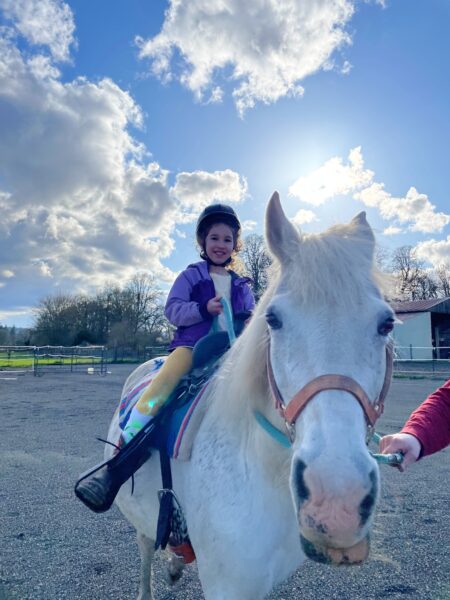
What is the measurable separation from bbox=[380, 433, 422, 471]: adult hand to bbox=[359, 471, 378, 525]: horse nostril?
0.81 m

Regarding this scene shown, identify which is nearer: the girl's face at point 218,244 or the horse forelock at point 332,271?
the horse forelock at point 332,271

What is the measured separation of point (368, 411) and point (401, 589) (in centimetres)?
293

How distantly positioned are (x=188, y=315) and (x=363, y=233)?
Result: 50.7 inches

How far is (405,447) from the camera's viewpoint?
1.98m

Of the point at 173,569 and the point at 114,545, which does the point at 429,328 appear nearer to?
the point at 114,545

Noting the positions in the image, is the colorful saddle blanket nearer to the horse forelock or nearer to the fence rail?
the horse forelock

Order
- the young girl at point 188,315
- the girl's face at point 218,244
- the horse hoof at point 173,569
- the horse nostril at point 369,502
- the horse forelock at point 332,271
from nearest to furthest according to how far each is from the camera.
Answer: the horse nostril at point 369,502, the horse forelock at point 332,271, the young girl at point 188,315, the horse hoof at point 173,569, the girl's face at point 218,244

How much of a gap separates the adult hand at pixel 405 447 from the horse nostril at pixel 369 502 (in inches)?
31.8

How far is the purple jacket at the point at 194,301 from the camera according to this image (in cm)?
275

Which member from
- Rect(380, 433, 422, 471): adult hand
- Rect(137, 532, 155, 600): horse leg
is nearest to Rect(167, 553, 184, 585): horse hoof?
Rect(137, 532, 155, 600): horse leg

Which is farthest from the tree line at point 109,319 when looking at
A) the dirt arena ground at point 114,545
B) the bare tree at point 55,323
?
the dirt arena ground at point 114,545

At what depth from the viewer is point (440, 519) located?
463 cm

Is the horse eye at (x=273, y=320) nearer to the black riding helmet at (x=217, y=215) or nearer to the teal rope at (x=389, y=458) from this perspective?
the teal rope at (x=389, y=458)

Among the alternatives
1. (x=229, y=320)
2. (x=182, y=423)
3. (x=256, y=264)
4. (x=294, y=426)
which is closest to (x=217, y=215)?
(x=256, y=264)
